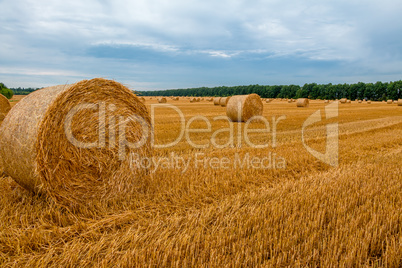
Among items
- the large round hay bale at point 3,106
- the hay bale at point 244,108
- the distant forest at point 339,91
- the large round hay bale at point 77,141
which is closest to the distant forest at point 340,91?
the distant forest at point 339,91

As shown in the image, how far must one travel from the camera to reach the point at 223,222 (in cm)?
340

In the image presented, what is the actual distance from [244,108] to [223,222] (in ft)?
36.0

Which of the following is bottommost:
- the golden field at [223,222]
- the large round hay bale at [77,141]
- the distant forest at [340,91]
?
the golden field at [223,222]

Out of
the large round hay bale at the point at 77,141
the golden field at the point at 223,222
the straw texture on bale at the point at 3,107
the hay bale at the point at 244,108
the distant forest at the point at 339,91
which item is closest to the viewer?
the golden field at the point at 223,222

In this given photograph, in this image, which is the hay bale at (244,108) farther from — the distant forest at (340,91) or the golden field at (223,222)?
the distant forest at (340,91)

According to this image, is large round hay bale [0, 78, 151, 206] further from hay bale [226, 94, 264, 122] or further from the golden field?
hay bale [226, 94, 264, 122]

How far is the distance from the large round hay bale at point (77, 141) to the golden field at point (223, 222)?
1.06 ft

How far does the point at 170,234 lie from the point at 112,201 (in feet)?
4.84

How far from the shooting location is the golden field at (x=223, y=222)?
2.70 meters

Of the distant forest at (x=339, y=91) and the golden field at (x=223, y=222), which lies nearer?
the golden field at (x=223, y=222)

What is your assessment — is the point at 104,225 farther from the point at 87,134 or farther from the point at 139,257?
the point at 87,134

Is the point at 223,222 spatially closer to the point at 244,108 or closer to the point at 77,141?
the point at 77,141

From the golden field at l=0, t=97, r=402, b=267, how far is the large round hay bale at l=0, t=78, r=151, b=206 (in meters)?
0.32

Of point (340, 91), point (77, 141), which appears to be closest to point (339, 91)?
point (340, 91)
